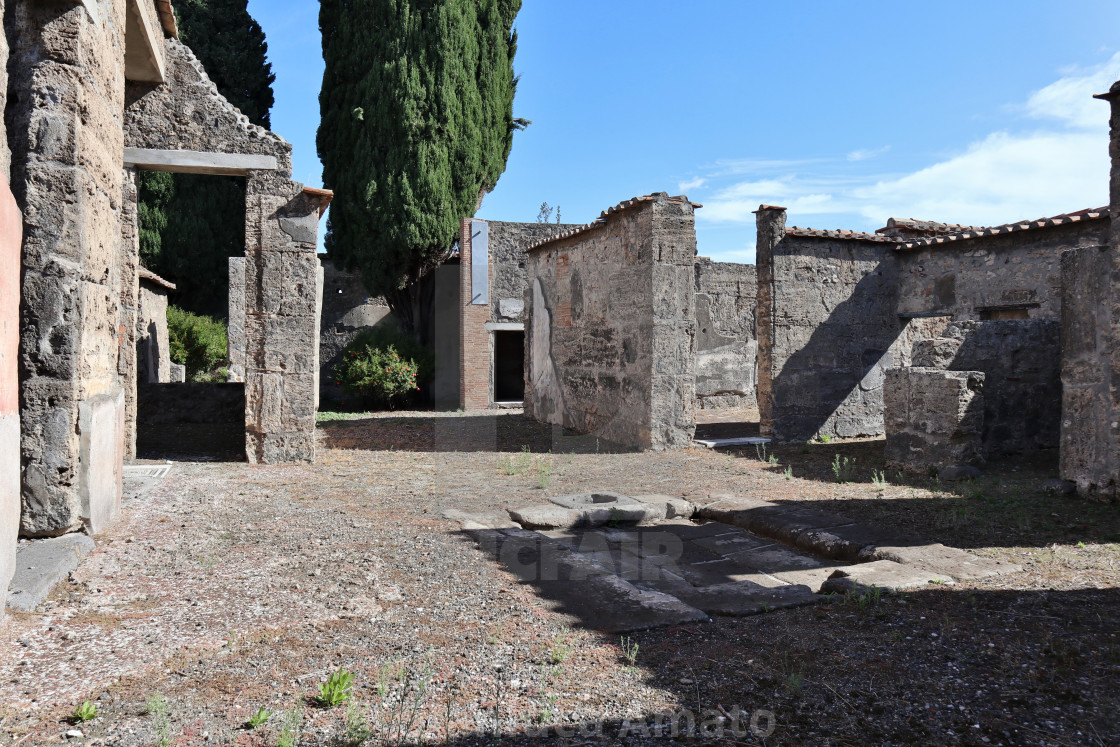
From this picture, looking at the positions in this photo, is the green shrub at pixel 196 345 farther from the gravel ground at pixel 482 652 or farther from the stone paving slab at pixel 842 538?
the stone paving slab at pixel 842 538

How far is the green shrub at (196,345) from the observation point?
703 inches

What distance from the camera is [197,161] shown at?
8609 mm

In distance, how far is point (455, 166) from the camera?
18.4 meters

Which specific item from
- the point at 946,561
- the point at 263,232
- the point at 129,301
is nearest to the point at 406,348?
the point at 263,232

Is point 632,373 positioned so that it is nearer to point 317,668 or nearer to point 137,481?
point 137,481

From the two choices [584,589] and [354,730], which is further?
[584,589]

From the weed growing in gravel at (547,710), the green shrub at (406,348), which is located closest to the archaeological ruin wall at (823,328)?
the green shrub at (406,348)

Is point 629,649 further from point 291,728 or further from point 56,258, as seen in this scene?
point 56,258

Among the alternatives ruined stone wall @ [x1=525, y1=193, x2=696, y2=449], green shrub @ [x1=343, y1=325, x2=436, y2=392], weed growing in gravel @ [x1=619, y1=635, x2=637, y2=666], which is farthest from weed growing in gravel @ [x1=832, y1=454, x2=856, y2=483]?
green shrub @ [x1=343, y1=325, x2=436, y2=392]

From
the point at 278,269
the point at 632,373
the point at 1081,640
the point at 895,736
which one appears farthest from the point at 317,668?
the point at 632,373

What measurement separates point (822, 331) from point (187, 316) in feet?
48.3

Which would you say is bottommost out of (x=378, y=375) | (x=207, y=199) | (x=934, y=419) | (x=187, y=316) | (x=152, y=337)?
(x=934, y=419)

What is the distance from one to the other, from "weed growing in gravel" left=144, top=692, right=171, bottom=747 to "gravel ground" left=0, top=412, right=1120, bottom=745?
0.03ft

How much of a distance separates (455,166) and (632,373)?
985 cm
